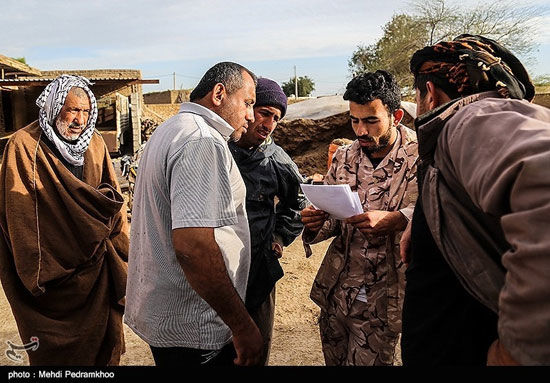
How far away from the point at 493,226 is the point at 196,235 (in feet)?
3.04

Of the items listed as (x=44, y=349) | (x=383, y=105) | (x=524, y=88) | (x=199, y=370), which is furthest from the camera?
(x=44, y=349)

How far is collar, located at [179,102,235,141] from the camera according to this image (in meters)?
1.83

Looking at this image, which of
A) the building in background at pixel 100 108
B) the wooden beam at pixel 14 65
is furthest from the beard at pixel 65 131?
the wooden beam at pixel 14 65

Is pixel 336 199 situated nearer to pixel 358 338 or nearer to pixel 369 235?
pixel 369 235

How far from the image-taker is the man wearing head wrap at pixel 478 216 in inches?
31.7

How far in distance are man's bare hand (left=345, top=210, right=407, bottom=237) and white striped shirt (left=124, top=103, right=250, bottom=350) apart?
1.87 ft

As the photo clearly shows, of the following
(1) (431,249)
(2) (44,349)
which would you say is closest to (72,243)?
(2) (44,349)

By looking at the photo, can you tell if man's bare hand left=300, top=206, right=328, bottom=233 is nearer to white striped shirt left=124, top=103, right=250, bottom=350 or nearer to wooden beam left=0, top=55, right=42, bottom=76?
white striped shirt left=124, top=103, right=250, bottom=350

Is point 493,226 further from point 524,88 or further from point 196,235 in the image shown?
point 196,235

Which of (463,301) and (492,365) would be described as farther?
(463,301)

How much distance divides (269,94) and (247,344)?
144 centimetres

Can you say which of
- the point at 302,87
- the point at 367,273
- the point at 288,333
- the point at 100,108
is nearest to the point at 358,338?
the point at 367,273

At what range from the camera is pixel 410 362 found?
1368 millimetres

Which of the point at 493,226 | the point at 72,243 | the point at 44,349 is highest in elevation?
the point at 493,226
